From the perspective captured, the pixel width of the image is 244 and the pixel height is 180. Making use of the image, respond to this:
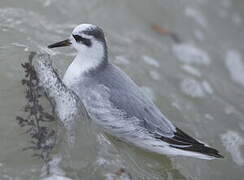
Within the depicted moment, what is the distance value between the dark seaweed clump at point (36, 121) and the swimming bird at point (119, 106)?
596mm

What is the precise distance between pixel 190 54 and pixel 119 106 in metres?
4.10

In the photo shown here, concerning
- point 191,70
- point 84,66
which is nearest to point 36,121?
point 84,66

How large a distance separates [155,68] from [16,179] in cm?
385

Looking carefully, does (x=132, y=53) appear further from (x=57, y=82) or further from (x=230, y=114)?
(x=57, y=82)

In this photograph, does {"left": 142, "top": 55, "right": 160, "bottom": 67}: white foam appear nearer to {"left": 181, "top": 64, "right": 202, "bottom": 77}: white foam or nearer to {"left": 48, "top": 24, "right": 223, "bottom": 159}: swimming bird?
{"left": 181, "top": 64, "right": 202, "bottom": 77}: white foam

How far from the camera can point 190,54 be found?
10.1 m

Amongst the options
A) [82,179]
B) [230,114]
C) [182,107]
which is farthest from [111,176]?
[230,114]

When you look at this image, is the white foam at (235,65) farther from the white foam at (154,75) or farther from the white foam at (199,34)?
the white foam at (154,75)

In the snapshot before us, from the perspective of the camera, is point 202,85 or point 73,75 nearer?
point 73,75

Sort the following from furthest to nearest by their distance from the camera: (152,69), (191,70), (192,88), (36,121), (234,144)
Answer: (191,70) < (192,88) < (152,69) < (234,144) < (36,121)

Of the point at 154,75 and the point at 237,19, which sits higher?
the point at 237,19

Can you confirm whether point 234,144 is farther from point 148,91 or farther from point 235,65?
point 235,65

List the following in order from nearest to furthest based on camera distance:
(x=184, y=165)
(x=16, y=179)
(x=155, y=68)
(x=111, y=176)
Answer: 1. (x=16, y=179)
2. (x=111, y=176)
3. (x=184, y=165)
4. (x=155, y=68)

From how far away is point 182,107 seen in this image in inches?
311
